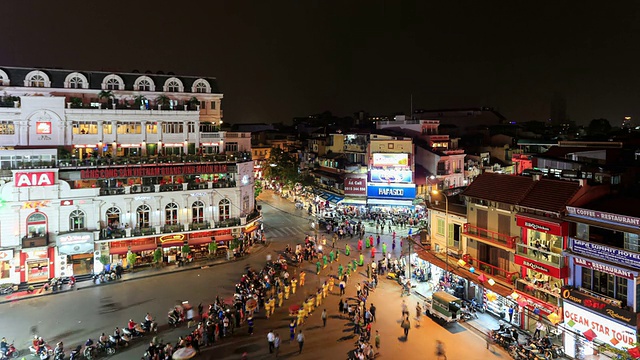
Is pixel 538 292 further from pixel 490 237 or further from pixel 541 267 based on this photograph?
pixel 490 237

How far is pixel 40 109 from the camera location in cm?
4034

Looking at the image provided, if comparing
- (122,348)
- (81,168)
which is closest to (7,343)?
(122,348)

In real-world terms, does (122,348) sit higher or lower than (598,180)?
lower

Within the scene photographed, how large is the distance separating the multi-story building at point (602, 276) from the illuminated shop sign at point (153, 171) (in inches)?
1336

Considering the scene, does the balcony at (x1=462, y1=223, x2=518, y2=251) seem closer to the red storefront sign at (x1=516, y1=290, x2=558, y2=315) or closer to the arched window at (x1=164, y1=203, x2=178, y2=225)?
the red storefront sign at (x1=516, y1=290, x2=558, y2=315)

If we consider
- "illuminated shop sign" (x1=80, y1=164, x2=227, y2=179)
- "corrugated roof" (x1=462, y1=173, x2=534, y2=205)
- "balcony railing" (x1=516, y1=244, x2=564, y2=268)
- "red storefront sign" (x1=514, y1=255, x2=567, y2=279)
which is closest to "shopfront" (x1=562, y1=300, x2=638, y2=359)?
"red storefront sign" (x1=514, y1=255, x2=567, y2=279)

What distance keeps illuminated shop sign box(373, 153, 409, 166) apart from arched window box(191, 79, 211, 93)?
23.3m

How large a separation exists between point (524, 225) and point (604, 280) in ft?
17.5

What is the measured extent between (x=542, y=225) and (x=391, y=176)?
30144 mm

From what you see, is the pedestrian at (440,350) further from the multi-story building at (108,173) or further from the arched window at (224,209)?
the arched window at (224,209)

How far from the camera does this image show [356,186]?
56.9 m

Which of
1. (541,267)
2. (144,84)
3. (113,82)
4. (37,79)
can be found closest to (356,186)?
(144,84)

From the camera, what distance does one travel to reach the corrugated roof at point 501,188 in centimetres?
2855

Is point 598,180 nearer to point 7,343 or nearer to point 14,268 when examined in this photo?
point 7,343
